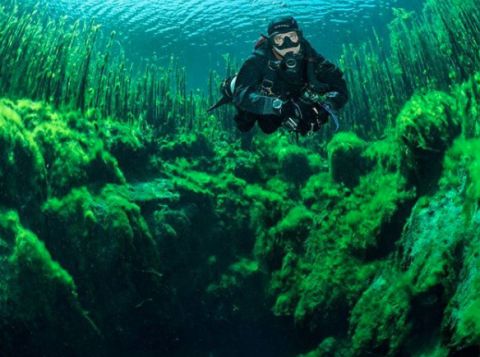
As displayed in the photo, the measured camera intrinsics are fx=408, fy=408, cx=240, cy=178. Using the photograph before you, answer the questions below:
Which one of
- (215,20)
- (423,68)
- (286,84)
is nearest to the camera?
(286,84)

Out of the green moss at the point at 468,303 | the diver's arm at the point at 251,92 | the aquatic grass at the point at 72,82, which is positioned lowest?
the green moss at the point at 468,303

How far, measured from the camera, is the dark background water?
16953 millimetres

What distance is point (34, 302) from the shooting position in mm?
5969

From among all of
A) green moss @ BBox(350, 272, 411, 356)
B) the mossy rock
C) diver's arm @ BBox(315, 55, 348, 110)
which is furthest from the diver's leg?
the mossy rock

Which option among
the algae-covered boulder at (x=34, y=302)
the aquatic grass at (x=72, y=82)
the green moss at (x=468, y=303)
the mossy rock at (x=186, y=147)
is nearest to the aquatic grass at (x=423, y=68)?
the mossy rock at (x=186, y=147)

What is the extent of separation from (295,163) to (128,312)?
427 cm

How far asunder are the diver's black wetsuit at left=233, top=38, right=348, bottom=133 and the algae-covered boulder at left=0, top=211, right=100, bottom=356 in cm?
443

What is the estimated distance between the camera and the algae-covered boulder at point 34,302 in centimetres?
575

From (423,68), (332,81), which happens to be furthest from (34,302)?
(423,68)

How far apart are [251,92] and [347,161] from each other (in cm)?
509

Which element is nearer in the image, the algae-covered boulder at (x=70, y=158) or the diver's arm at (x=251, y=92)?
the diver's arm at (x=251, y=92)

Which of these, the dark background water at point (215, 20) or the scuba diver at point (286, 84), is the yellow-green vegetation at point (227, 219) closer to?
the scuba diver at point (286, 84)

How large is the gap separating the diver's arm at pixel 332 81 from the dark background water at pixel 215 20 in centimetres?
1404

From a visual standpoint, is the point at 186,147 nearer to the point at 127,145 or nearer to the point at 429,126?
the point at 127,145
